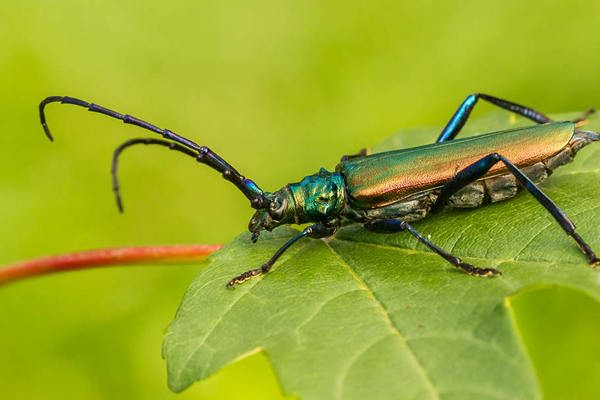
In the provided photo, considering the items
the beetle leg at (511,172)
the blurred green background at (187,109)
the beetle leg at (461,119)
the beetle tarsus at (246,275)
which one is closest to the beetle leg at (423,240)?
the beetle leg at (511,172)

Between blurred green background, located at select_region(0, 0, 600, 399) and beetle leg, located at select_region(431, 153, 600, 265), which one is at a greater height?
blurred green background, located at select_region(0, 0, 600, 399)

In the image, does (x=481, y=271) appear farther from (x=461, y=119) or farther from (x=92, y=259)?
(x=92, y=259)

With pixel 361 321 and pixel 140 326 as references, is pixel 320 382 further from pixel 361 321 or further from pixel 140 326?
pixel 140 326

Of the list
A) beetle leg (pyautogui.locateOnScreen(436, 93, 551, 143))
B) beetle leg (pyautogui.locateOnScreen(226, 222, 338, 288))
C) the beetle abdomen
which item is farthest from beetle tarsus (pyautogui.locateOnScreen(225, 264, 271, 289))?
beetle leg (pyautogui.locateOnScreen(436, 93, 551, 143))

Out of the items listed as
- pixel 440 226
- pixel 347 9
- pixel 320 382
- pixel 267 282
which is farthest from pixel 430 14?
pixel 320 382

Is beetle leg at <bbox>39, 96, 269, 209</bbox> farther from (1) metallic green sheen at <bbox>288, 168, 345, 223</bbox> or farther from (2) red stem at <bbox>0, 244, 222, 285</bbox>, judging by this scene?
(2) red stem at <bbox>0, 244, 222, 285</bbox>

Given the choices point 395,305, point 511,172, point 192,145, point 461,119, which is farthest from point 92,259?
point 461,119
